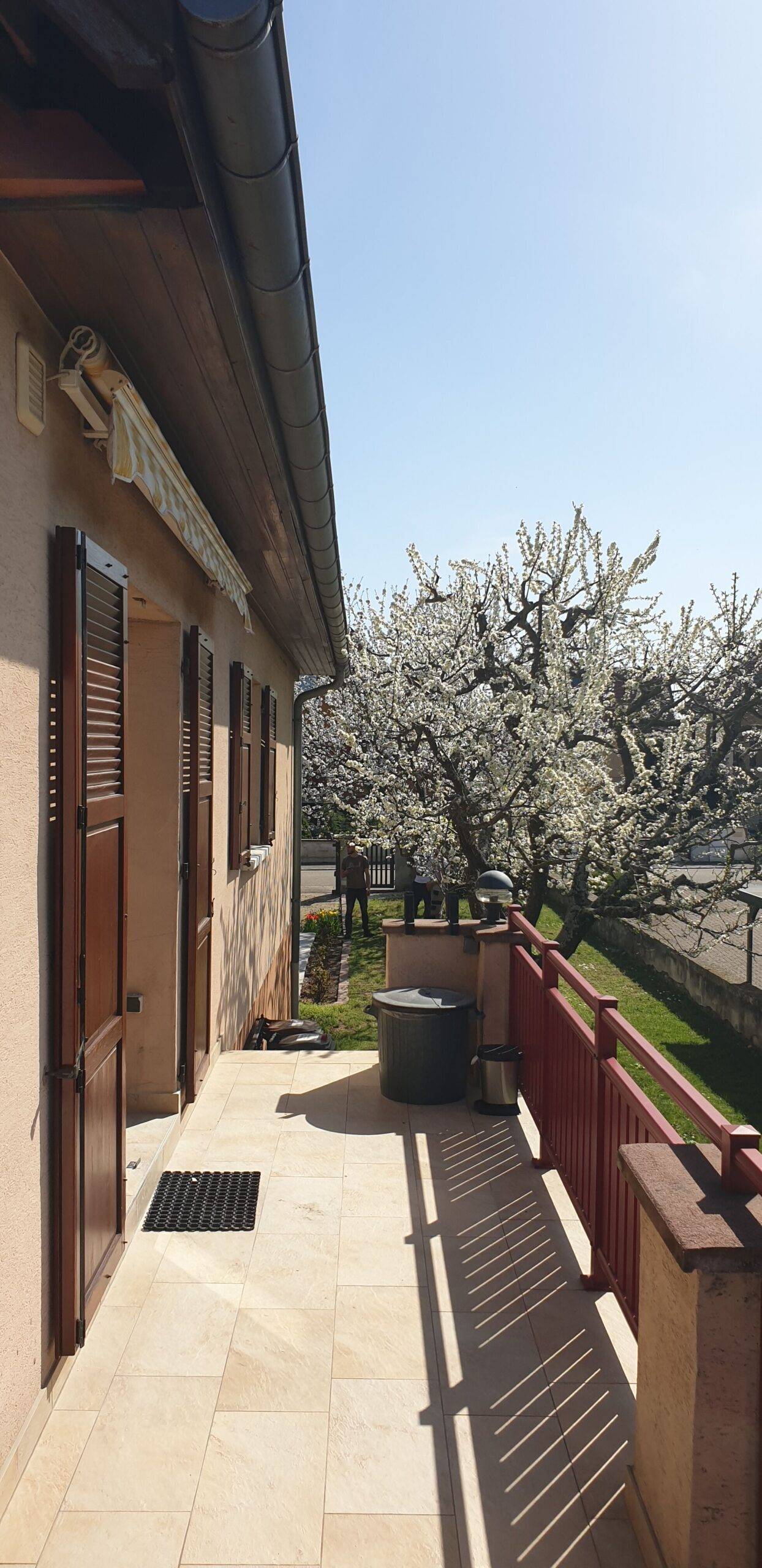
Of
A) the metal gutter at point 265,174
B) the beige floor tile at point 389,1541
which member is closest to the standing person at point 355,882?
the metal gutter at point 265,174

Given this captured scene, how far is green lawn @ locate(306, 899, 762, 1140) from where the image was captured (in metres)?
8.61

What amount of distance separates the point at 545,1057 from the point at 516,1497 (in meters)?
2.15

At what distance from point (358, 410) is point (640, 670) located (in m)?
6.29

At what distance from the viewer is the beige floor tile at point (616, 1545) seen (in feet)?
7.06

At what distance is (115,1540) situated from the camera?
2178mm

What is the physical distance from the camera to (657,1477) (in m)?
2.12

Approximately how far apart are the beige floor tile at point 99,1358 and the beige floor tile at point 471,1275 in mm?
1110

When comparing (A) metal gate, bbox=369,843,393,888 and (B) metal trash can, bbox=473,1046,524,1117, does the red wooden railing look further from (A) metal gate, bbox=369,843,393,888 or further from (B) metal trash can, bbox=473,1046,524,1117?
(A) metal gate, bbox=369,843,393,888

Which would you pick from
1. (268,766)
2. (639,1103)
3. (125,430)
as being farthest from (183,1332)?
(268,766)

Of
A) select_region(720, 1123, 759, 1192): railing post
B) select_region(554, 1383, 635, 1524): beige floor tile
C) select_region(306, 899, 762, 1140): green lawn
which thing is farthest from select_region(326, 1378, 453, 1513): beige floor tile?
select_region(306, 899, 762, 1140): green lawn

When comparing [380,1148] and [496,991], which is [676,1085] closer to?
[380,1148]

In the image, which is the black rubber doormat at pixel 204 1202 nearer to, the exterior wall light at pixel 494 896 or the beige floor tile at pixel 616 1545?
the beige floor tile at pixel 616 1545

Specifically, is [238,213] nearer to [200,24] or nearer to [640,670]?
[200,24]

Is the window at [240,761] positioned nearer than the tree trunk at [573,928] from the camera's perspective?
Yes
